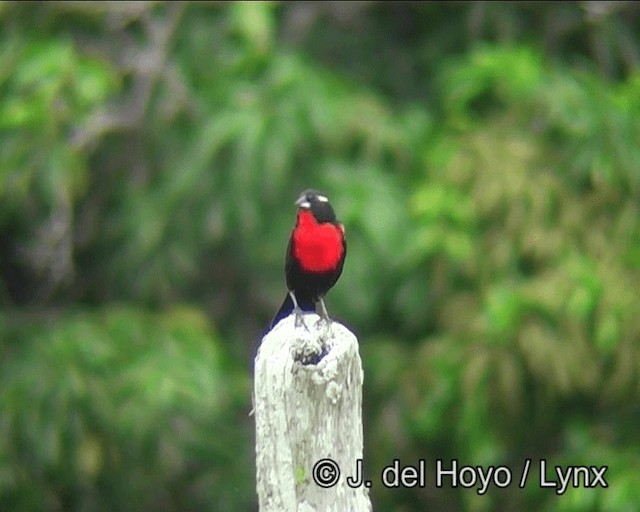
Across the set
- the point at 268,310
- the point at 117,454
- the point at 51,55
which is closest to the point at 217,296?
the point at 268,310

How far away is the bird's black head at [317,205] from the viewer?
157 inches

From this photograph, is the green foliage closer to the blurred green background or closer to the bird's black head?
the blurred green background

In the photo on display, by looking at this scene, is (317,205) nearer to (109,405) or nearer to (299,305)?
(299,305)

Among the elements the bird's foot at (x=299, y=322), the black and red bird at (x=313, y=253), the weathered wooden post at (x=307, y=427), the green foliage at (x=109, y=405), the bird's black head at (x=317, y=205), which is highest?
the green foliage at (x=109, y=405)

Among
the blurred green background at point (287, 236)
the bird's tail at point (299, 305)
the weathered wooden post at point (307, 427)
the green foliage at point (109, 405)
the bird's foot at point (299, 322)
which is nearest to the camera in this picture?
the weathered wooden post at point (307, 427)

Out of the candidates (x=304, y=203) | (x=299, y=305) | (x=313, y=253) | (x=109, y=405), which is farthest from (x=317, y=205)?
(x=109, y=405)

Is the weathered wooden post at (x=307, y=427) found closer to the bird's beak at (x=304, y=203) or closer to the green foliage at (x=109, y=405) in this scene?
the bird's beak at (x=304, y=203)

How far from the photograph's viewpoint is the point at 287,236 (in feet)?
20.4

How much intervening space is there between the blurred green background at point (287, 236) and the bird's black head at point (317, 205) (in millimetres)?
1708

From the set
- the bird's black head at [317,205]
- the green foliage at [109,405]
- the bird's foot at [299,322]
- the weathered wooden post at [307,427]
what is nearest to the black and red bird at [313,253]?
the bird's black head at [317,205]

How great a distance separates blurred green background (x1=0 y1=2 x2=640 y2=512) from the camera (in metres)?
5.78

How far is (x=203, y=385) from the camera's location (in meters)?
5.90

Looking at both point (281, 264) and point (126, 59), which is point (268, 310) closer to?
point (281, 264)

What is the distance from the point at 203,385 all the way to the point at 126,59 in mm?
1803
